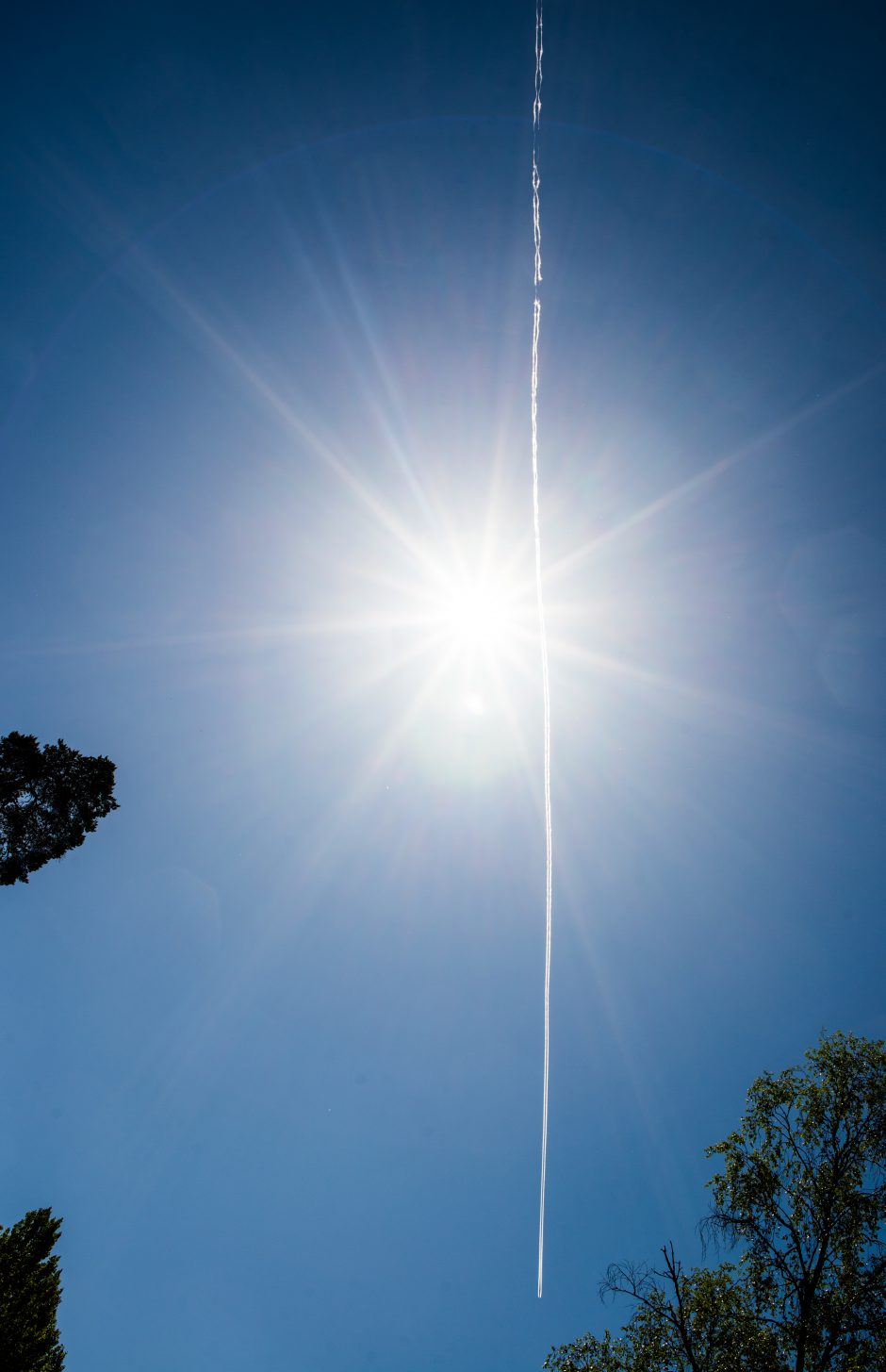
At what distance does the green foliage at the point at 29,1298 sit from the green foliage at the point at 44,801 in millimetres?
11074

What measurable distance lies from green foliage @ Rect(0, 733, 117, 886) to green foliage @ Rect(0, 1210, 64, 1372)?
36.3 ft

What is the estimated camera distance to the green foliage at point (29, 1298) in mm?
13867

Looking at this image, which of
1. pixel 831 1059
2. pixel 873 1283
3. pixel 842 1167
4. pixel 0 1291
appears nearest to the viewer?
pixel 873 1283

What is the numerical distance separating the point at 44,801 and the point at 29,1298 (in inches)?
539

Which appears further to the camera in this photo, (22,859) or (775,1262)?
(22,859)

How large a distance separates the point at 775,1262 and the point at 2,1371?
A: 742 inches

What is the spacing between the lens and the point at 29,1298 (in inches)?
579

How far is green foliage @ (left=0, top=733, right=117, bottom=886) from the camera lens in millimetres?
14617

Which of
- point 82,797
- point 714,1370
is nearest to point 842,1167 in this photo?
point 714,1370

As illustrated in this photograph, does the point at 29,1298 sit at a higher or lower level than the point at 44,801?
lower

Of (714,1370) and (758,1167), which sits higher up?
(758,1167)

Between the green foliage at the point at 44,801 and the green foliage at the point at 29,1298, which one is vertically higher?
the green foliage at the point at 44,801

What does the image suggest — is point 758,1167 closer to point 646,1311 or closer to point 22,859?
point 646,1311

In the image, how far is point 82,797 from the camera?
618 inches
